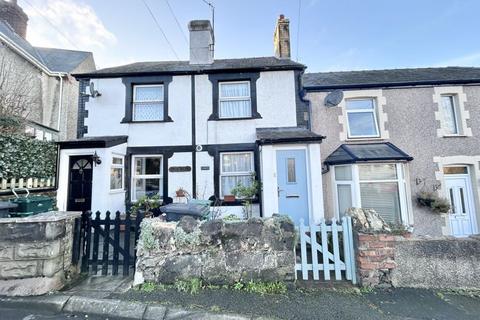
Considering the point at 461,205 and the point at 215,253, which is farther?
the point at 461,205

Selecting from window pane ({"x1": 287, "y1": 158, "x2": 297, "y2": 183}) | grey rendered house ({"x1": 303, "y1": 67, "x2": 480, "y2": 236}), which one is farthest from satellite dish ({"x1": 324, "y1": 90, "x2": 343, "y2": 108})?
window pane ({"x1": 287, "y1": 158, "x2": 297, "y2": 183})

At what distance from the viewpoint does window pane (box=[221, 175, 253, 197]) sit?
7938 mm

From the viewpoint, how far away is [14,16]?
12.7 meters

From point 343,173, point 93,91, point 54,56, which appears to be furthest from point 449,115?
point 54,56

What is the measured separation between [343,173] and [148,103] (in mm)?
7545

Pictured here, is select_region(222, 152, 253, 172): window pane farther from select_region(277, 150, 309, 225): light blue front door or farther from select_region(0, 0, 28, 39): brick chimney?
select_region(0, 0, 28, 39): brick chimney

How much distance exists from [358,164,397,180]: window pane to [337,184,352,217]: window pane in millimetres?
596

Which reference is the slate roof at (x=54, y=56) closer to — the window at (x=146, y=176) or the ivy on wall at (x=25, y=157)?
the ivy on wall at (x=25, y=157)

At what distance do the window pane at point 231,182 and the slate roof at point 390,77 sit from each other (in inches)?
161

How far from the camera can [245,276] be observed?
3.62 meters

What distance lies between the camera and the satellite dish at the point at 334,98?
25.9ft

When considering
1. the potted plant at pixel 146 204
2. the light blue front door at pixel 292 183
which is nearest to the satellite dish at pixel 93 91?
the potted plant at pixel 146 204

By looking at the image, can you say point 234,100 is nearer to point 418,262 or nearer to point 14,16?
point 418,262

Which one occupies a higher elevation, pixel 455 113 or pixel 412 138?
pixel 455 113
